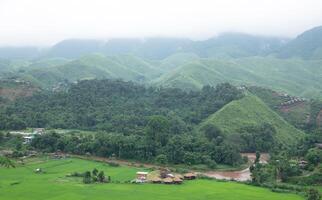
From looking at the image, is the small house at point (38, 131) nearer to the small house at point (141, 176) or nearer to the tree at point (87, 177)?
the tree at point (87, 177)

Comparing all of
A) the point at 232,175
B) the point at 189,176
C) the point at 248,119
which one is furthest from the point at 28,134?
the point at 248,119

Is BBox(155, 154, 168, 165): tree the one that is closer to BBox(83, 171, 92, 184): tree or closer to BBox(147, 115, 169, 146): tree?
BBox(147, 115, 169, 146): tree

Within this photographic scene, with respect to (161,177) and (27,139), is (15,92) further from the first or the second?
(161,177)

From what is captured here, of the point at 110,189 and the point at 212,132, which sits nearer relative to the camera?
the point at 110,189

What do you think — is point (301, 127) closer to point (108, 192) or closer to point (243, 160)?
point (243, 160)

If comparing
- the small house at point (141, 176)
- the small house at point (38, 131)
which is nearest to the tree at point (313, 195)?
the small house at point (141, 176)

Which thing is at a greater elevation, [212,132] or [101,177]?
[212,132]

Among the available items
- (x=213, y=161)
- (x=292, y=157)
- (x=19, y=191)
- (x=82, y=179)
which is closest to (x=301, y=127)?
(x=292, y=157)
